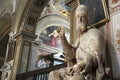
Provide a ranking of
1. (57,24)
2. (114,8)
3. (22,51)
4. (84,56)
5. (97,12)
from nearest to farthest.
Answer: (84,56) → (114,8) → (97,12) → (22,51) → (57,24)

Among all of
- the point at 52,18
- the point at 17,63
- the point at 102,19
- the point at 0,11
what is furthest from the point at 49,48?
the point at 102,19

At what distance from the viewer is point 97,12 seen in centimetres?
454

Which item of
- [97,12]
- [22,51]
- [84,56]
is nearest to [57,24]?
[22,51]

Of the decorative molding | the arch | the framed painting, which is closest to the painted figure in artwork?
the framed painting

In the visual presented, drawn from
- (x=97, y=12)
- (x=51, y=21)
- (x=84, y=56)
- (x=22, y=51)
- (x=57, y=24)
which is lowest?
(x=84, y=56)

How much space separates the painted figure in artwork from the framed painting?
24.6 inches

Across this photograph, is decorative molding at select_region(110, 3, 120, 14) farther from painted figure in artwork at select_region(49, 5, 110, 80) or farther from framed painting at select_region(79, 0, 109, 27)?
painted figure in artwork at select_region(49, 5, 110, 80)

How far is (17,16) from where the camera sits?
941cm

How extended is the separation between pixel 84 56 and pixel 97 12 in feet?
5.26

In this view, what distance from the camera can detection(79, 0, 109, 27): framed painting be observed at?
14.1 ft

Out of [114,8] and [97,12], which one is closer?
[114,8]

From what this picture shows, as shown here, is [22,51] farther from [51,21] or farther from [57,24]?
[57,24]

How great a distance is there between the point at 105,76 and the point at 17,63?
5.52m

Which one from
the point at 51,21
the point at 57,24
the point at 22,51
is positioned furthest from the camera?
the point at 57,24
